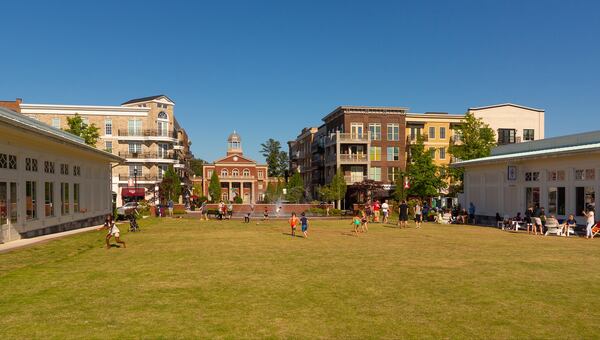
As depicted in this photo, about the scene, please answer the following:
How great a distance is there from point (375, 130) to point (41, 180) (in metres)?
46.9

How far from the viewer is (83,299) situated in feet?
33.0

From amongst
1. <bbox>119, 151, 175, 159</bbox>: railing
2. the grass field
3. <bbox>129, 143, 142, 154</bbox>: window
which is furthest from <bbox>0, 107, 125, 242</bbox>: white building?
<bbox>129, 143, 142, 154</bbox>: window

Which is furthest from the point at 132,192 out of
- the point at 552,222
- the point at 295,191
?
the point at 552,222

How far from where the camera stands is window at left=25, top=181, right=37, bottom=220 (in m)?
21.6

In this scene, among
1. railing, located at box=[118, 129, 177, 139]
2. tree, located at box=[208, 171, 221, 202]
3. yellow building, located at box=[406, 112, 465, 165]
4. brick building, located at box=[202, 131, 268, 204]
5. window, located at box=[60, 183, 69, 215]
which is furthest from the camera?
brick building, located at box=[202, 131, 268, 204]

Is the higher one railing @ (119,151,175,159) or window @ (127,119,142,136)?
window @ (127,119,142,136)

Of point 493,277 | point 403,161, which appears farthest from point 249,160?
point 493,277

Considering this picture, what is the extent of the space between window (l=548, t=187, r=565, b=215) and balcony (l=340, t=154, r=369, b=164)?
3282cm

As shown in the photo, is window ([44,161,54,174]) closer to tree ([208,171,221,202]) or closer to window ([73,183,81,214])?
window ([73,183,81,214])

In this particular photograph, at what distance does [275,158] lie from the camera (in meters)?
144

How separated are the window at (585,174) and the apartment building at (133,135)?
52124mm

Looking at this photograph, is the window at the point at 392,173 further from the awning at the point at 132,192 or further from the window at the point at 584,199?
the window at the point at 584,199

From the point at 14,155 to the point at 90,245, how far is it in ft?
17.0

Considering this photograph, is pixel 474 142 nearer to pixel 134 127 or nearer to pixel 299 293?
pixel 134 127
